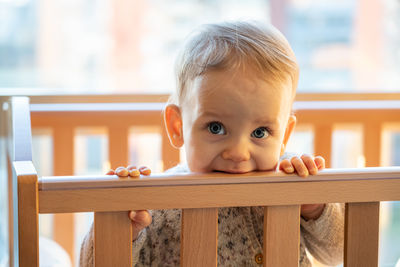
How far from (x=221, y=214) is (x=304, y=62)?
7.14ft

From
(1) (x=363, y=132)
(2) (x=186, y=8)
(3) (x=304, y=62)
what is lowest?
(1) (x=363, y=132)

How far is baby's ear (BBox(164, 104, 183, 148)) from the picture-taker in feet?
3.53

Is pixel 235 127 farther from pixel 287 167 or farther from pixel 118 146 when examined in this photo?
pixel 118 146

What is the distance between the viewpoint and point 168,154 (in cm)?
162

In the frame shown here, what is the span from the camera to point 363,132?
167 centimetres

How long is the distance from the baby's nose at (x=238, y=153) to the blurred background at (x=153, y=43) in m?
1.83

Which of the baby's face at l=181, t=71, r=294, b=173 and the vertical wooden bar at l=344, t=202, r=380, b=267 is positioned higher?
the baby's face at l=181, t=71, r=294, b=173

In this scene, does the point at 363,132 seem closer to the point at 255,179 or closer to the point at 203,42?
the point at 203,42

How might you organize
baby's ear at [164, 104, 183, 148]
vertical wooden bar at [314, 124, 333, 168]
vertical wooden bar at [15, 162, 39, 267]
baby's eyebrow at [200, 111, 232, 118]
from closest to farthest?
vertical wooden bar at [15, 162, 39, 267], baby's eyebrow at [200, 111, 232, 118], baby's ear at [164, 104, 183, 148], vertical wooden bar at [314, 124, 333, 168]

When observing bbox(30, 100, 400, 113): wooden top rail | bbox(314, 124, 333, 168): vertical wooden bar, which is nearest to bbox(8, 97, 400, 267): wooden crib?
bbox(30, 100, 400, 113): wooden top rail

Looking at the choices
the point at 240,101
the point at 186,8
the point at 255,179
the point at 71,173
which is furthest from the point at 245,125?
the point at 186,8

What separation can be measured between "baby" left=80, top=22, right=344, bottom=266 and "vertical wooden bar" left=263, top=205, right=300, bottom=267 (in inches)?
2.4

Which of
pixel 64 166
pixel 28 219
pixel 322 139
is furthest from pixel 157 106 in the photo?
pixel 28 219

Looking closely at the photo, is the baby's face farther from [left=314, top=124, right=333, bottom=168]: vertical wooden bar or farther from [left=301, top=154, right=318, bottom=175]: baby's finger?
[left=314, top=124, right=333, bottom=168]: vertical wooden bar
